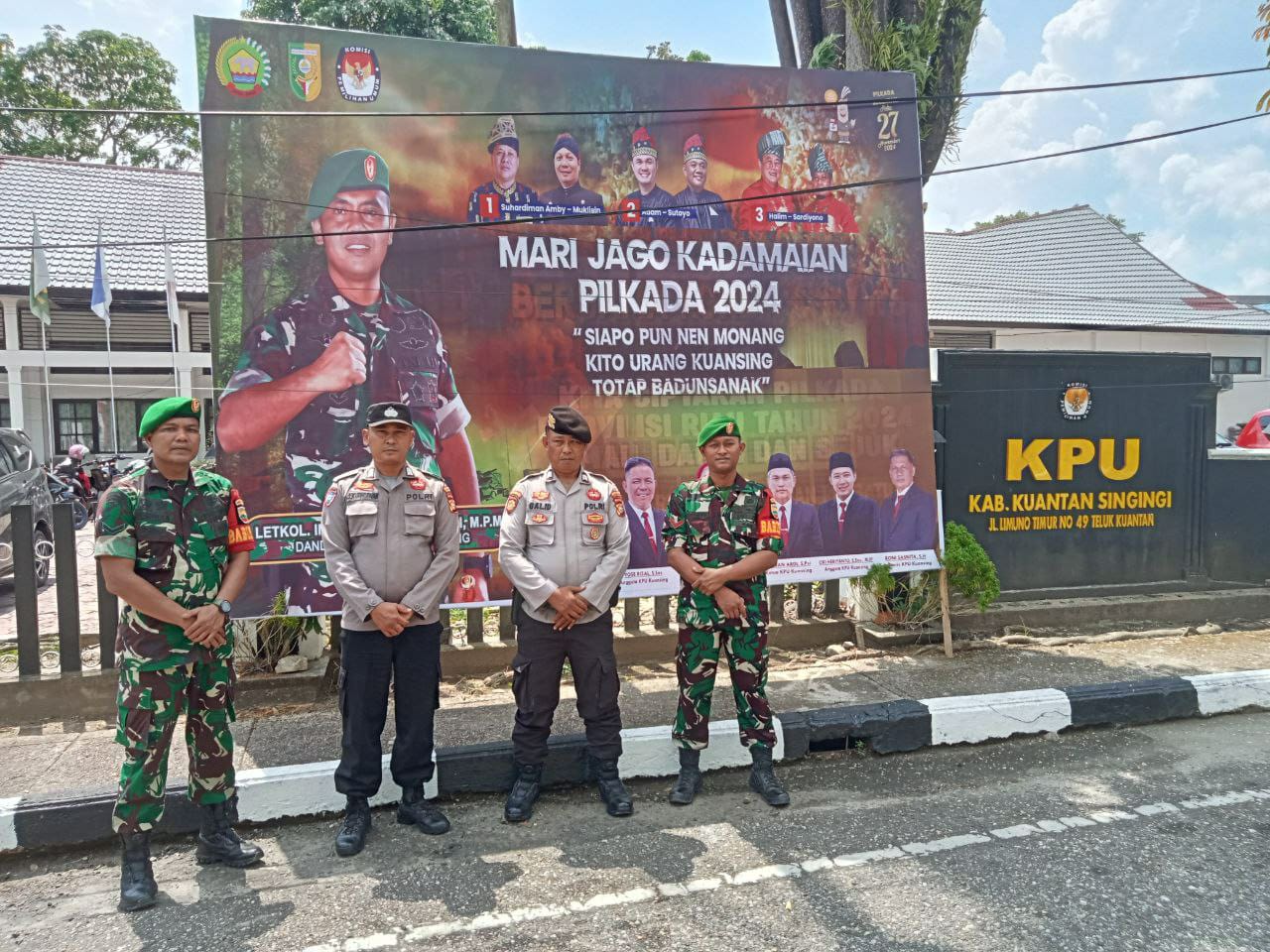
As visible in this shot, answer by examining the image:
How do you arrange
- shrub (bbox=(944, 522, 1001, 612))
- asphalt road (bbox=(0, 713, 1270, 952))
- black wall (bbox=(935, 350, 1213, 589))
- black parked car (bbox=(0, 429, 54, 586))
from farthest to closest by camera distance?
black parked car (bbox=(0, 429, 54, 586)), black wall (bbox=(935, 350, 1213, 589)), shrub (bbox=(944, 522, 1001, 612)), asphalt road (bbox=(0, 713, 1270, 952))

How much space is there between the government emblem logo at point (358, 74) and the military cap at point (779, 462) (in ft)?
10.4

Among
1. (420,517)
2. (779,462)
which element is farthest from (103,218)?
(420,517)

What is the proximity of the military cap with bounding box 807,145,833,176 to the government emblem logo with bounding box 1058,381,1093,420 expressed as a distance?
9.49 ft

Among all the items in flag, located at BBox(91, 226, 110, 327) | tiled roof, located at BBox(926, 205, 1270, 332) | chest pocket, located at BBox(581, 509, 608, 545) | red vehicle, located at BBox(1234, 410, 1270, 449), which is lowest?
chest pocket, located at BBox(581, 509, 608, 545)

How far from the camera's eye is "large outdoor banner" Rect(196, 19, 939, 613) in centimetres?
443

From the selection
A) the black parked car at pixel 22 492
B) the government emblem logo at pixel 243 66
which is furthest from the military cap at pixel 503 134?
the black parked car at pixel 22 492

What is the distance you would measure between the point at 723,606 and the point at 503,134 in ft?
10.00

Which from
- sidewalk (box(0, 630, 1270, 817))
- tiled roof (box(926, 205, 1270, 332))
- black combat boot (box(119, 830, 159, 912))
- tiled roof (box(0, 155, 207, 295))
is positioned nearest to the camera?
black combat boot (box(119, 830, 159, 912))

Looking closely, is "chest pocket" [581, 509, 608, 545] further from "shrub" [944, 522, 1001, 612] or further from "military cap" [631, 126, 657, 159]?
"shrub" [944, 522, 1001, 612]

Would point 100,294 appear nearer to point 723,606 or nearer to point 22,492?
point 22,492

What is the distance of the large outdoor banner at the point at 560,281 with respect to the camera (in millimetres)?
4434

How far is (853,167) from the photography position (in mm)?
5523

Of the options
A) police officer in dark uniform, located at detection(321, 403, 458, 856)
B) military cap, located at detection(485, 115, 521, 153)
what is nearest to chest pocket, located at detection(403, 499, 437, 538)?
police officer in dark uniform, located at detection(321, 403, 458, 856)

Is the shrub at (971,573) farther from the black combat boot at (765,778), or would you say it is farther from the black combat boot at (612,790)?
the black combat boot at (612,790)
